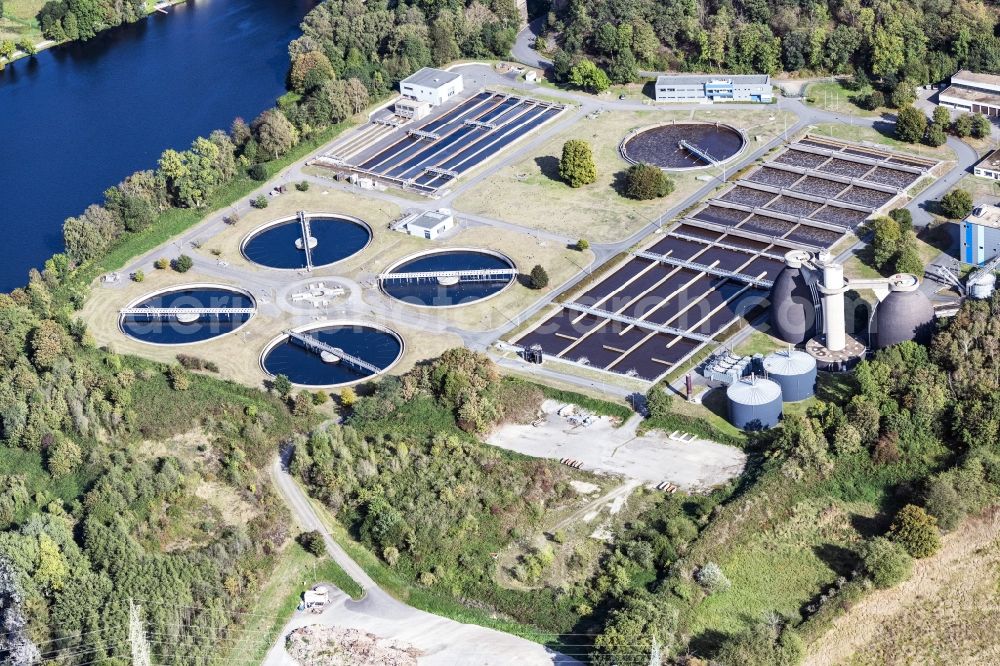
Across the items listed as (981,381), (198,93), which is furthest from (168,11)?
(981,381)

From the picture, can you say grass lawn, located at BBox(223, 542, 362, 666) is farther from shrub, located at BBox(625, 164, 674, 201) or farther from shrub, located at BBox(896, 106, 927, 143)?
shrub, located at BBox(896, 106, 927, 143)

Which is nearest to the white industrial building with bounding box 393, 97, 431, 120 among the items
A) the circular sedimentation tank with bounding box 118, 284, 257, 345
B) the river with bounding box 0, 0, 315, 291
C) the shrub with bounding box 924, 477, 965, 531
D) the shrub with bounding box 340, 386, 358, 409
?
the river with bounding box 0, 0, 315, 291

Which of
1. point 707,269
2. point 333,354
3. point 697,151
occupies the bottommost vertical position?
point 707,269

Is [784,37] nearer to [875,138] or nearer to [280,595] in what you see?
[875,138]

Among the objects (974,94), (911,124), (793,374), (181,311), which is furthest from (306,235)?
(974,94)

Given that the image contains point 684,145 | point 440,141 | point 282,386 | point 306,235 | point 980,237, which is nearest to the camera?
point 282,386

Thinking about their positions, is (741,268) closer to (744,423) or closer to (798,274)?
(798,274)

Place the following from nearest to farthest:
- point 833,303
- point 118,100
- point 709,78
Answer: point 833,303 < point 709,78 < point 118,100
